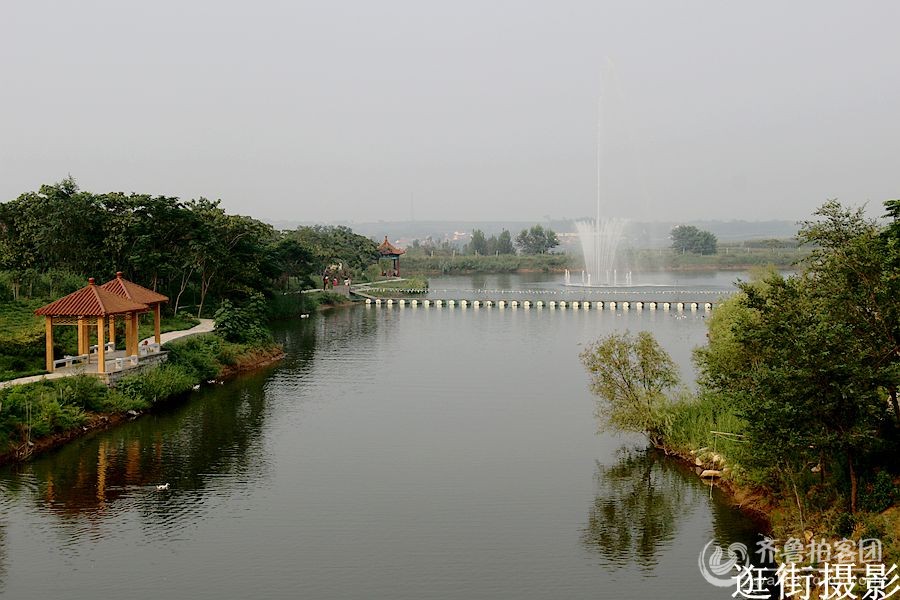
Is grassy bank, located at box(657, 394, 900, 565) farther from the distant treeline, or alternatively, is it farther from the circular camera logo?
the distant treeline

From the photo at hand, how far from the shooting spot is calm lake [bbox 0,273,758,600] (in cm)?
1397

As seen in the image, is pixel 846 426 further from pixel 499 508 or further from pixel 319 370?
pixel 319 370

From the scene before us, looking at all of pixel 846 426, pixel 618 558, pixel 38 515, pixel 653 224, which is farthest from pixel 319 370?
pixel 653 224

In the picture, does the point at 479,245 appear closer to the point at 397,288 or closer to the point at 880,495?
the point at 397,288

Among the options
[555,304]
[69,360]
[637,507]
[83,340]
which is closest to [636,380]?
[637,507]

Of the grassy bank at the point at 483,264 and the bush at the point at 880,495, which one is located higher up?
the grassy bank at the point at 483,264

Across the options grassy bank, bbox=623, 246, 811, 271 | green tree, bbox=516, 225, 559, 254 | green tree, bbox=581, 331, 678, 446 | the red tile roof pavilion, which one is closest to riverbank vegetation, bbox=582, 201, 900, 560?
green tree, bbox=581, 331, 678, 446

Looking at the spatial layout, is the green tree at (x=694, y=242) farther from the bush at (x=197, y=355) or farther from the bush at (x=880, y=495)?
the bush at (x=880, y=495)

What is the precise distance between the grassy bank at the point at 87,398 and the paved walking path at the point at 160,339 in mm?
659

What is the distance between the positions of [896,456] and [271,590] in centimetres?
1080

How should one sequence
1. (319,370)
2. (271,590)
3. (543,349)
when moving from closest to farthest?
(271,590), (319,370), (543,349)

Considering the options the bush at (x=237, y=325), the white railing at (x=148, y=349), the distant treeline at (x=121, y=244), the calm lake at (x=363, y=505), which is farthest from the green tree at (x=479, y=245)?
the white railing at (x=148, y=349)

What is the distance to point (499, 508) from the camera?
17.2 meters

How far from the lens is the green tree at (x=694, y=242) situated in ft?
445
